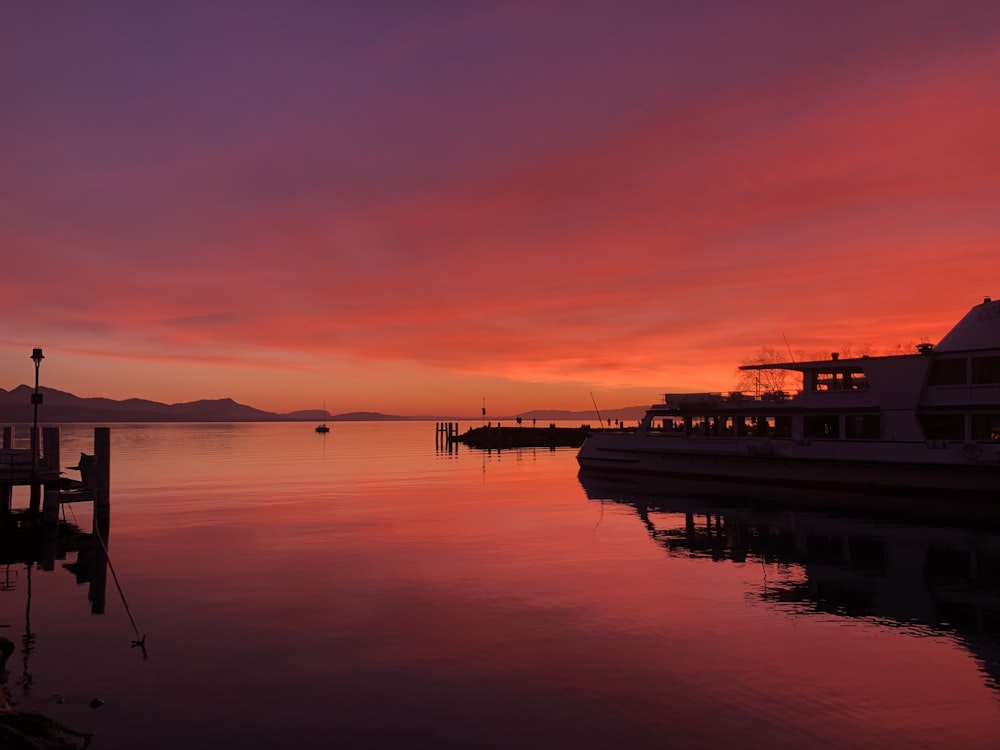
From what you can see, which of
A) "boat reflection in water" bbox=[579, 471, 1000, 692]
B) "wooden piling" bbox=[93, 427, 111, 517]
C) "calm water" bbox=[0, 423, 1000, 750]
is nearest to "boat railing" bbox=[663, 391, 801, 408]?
"boat reflection in water" bbox=[579, 471, 1000, 692]

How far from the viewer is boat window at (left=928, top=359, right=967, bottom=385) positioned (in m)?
37.8

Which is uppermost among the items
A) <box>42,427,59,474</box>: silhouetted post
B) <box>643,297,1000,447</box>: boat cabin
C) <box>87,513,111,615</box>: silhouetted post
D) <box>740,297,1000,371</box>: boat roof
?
<box>740,297,1000,371</box>: boat roof

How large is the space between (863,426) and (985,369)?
658 centimetres

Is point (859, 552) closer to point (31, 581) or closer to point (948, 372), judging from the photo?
point (948, 372)

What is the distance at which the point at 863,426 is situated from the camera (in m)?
40.7

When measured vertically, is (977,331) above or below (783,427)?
→ above

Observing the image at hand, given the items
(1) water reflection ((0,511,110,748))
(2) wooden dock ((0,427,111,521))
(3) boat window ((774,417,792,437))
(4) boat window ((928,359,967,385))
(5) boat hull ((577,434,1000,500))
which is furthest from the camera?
(3) boat window ((774,417,792,437))

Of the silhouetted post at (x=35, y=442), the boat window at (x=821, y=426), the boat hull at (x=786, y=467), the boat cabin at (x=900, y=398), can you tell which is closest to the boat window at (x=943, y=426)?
the boat cabin at (x=900, y=398)

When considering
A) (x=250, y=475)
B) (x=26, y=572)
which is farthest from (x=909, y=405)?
(x=250, y=475)

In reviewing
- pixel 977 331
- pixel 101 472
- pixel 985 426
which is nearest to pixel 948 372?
pixel 977 331

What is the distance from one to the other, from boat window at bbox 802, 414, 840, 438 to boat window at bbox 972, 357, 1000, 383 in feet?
24.1

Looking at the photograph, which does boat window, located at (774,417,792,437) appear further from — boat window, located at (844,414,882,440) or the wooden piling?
the wooden piling

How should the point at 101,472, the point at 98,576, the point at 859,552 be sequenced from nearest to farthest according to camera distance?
the point at 98,576
the point at 859,552
the point at 101,472

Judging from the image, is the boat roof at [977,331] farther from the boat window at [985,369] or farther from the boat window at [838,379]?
the boat window at [838,379]
